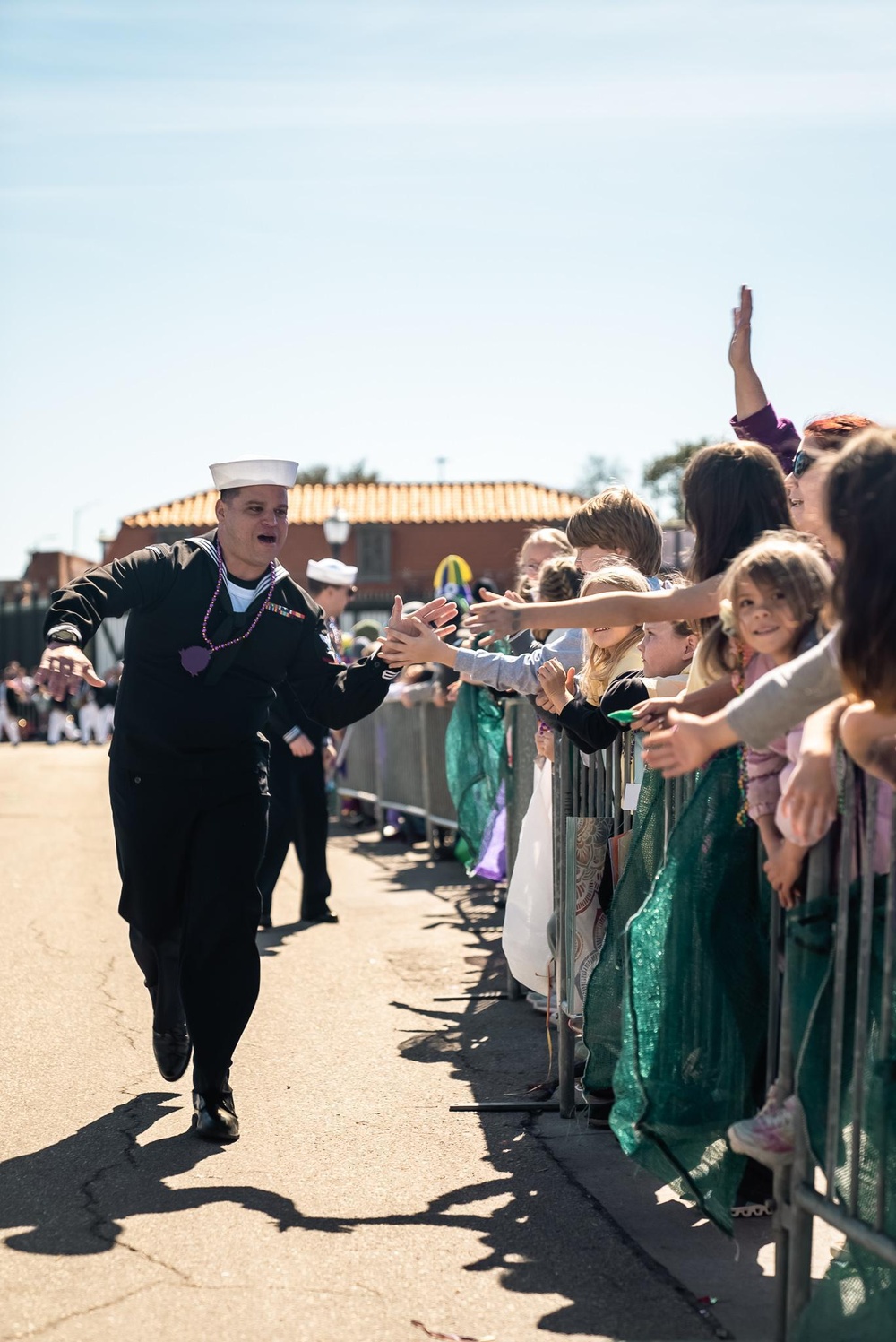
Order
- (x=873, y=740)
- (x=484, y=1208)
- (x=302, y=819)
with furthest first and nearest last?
(x=302, y=819) < (x=484, y=1208) < (x=873, y=740)

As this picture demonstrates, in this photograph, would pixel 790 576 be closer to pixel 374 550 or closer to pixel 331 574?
pixel 331 574

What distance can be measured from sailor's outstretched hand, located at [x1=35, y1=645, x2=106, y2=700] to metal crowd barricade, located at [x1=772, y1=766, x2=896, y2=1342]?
7.81 ft

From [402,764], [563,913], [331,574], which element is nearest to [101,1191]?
[563,913]

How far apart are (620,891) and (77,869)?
861cm

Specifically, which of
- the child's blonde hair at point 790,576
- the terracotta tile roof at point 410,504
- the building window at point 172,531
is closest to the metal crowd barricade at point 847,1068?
the child's blonde hair at point 790,576

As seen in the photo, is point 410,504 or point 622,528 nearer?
point 622,528

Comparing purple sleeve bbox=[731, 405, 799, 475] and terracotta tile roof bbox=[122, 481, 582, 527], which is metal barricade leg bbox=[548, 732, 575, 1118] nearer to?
purple sleeve bbox=[731, 405, 799, 475]

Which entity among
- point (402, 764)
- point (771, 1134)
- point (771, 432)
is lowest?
point (771, 1134)

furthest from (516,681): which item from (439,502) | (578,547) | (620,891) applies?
(439,502)

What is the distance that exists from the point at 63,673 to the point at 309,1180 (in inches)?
66.0

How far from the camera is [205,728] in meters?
5.22

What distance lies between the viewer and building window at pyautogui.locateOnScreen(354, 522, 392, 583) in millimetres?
60281

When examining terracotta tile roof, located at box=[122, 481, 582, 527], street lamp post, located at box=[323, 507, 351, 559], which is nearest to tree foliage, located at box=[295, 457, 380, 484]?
terracotta tile roof, located at box=[122, 481, 582, 527]

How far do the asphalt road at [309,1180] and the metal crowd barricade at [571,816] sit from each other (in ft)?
1.16
